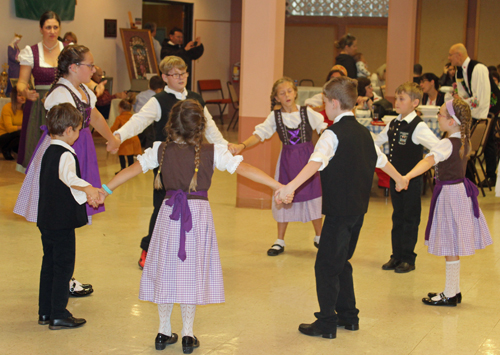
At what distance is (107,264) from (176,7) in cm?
1040

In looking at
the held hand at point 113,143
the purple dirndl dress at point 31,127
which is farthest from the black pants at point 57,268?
the purple dirndl dress at point 31,127

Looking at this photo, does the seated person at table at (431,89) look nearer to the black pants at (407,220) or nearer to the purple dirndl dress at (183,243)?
the black pants at (407,220)

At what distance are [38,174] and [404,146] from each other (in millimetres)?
2338

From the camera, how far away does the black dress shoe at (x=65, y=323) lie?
299cm

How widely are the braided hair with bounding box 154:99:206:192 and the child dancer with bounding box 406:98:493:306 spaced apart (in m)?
1.35

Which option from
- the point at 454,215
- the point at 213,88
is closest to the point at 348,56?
the point at 454,215

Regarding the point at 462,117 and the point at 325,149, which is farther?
the point at 462,117

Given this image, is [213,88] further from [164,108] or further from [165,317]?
[165,317]

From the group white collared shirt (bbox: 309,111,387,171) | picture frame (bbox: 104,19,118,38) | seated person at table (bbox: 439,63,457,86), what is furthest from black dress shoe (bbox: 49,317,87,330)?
picture frame (bbox: 104,19,118,38)

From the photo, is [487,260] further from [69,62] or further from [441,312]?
[69,62]

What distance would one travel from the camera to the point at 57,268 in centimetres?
293

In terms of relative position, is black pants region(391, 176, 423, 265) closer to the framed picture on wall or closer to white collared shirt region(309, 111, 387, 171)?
white collared shirt region(309, 111, 387, 171)

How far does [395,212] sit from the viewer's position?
13.6 feet

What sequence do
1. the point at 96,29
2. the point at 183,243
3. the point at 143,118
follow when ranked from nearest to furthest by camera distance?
the point at 183,243 < the point at 143,118 < the point at 96,29
